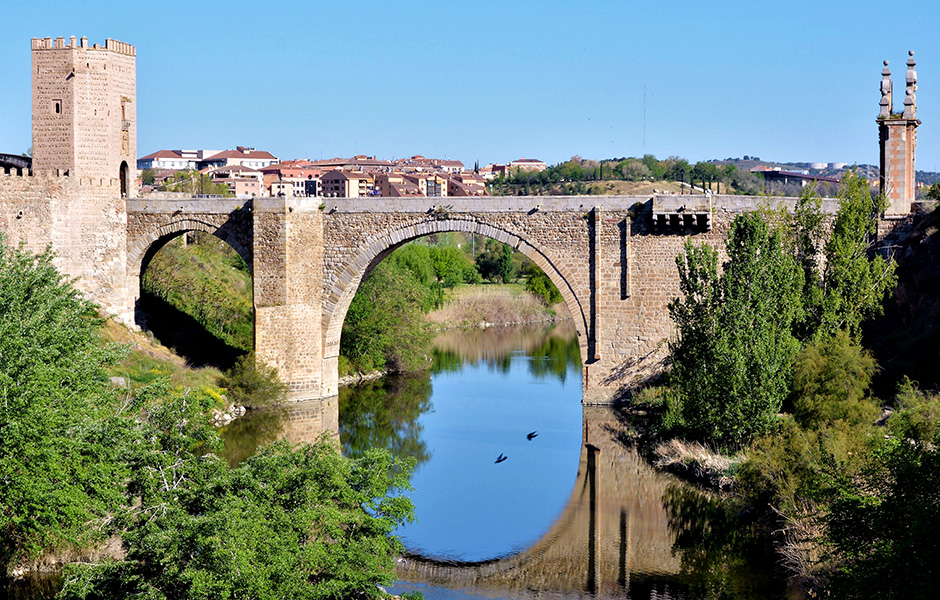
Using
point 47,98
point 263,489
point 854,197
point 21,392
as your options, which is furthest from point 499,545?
point 47,98

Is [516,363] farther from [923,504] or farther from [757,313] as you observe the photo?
[923,504]

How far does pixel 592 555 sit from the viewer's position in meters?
14.6

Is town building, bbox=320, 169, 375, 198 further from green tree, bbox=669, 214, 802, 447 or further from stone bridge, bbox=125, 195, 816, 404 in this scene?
green tree, bbox=669, 214, 802, 447

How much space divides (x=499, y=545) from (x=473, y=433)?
6.86 meters

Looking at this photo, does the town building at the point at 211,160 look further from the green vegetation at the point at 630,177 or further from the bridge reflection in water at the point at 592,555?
the bridge reflection in water at the point at 592,555

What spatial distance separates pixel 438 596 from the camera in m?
13.2

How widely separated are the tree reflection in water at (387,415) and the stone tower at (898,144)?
10.7 meters

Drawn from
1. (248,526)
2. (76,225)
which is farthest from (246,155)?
(248,526)

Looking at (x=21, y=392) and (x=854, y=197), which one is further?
(x=854, y=197)

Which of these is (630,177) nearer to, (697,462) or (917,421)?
(697,462)

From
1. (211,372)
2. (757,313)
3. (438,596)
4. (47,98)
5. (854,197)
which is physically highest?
(47,98)

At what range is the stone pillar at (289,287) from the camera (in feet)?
75.9

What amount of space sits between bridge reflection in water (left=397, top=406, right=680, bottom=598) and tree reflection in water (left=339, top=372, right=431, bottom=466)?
3.59 metres

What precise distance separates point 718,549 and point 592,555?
1.66m
